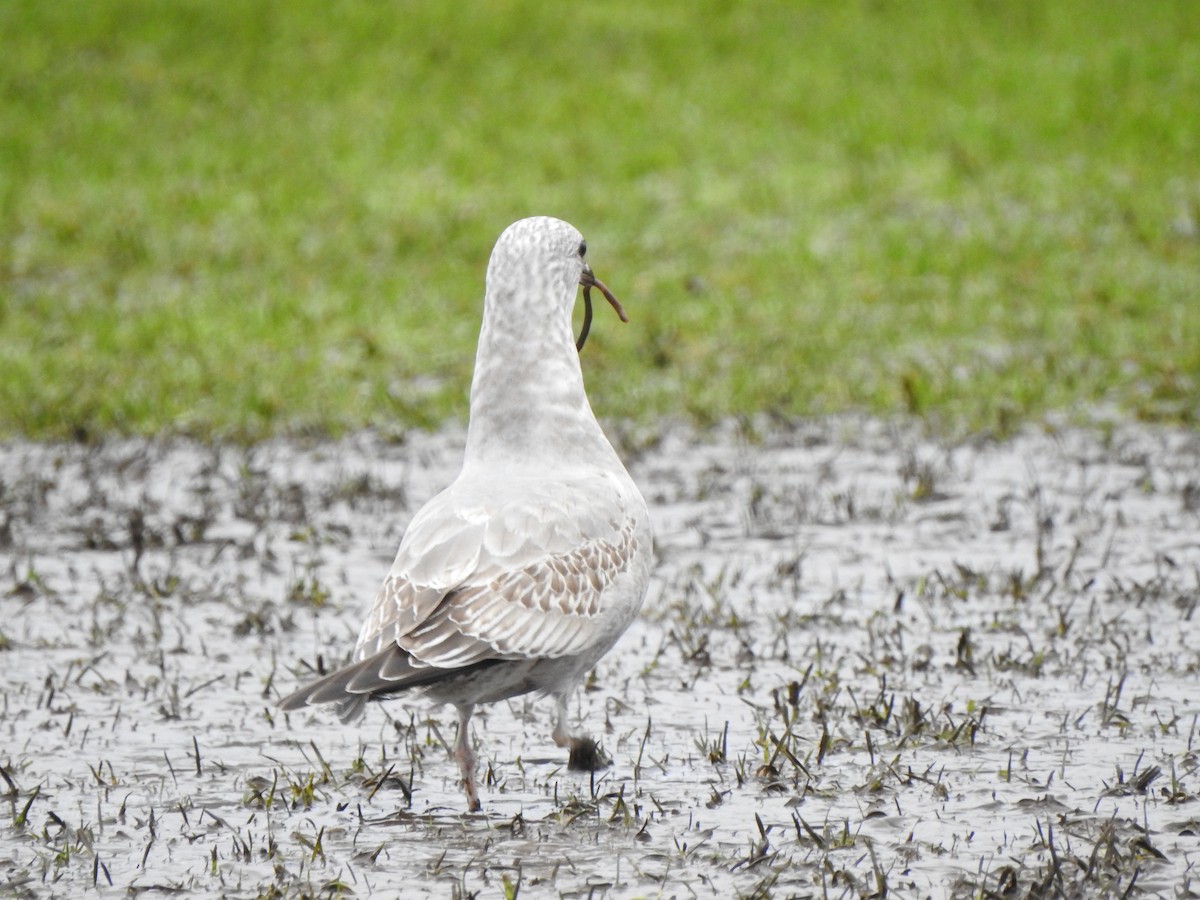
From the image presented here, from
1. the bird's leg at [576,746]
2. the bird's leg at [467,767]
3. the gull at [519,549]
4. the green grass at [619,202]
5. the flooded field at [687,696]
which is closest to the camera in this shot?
the flooded field at [687,696]

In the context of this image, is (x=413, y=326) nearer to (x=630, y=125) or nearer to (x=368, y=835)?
(x=630, y=125)

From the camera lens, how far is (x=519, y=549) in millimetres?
4855

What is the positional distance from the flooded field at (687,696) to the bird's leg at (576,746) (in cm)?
5

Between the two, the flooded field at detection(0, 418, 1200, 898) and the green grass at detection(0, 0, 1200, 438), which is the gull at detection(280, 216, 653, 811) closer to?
the flooded field at detection(0, 418, 1200, 898)

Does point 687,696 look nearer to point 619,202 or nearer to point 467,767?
point 467,767

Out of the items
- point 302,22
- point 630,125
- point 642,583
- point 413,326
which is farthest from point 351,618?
point 302,22

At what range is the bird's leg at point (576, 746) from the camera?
500 cm

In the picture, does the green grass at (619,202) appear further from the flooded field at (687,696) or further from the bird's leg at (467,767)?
the bird's leg at (467,767)

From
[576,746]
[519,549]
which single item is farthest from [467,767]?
[519,549]

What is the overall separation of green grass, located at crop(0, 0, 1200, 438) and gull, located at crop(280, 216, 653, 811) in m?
5.34

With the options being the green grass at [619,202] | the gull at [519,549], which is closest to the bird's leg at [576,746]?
the gull at [519,549]

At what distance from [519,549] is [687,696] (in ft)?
4.32

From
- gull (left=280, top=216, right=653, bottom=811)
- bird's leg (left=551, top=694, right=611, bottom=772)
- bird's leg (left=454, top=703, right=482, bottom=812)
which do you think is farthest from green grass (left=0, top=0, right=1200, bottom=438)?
bird's leg (left=454, top=703, right=482, bottom=812)

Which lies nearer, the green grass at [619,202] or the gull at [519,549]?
Answer: the gull at [519,549]
